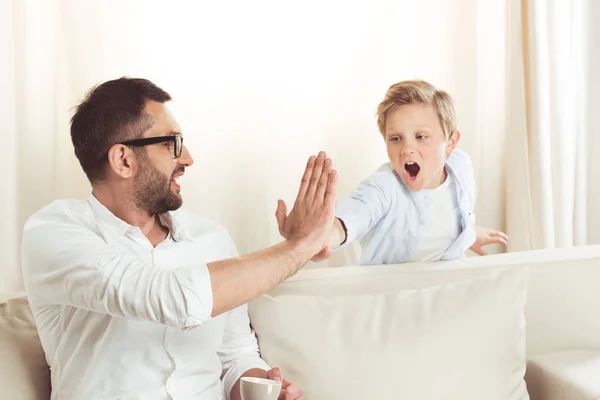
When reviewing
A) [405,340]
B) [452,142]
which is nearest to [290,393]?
[405,340]

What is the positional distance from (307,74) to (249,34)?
0.21m

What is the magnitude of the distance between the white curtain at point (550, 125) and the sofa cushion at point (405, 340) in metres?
0.68

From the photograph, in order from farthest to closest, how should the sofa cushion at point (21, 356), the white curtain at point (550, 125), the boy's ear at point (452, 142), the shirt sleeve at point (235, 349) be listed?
the white curtain at point (550, 125) < the boy's ear at point (452, 142) < the shirt sleeve at point (235, 349) < the sofa cushion at point (21, 356)

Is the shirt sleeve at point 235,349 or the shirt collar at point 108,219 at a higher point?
the shirt collar at point 108,219

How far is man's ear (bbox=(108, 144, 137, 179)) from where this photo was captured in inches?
64.5

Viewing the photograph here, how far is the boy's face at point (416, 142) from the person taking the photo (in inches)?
78.6

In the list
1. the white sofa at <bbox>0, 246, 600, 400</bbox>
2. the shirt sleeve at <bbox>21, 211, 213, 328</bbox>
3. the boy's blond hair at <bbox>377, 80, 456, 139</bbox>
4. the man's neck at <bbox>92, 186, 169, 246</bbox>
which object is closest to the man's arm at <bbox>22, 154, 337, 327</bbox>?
the shirt sleeve at <bbox>21, 211, 213, 328</bbox>

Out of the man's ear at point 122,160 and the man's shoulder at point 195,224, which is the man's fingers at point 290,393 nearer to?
the man's shoulder at point 195,224

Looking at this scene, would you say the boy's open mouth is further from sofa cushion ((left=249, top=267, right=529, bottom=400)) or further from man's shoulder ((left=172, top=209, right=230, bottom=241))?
man's shoulder ((left=172, top=209, right=230, bottom=241))

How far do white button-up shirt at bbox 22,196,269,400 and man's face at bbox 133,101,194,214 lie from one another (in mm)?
72

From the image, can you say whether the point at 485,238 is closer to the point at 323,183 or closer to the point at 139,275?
the point at 323,183

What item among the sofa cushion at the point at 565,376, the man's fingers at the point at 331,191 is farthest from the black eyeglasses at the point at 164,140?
the sofa cushion at the point at 565,376

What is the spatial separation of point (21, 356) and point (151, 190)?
0.44 m

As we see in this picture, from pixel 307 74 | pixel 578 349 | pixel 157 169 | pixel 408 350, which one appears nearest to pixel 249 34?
pixel 307 74
